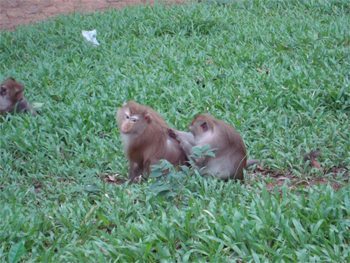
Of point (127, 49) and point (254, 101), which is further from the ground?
point (254, 101)

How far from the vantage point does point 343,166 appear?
701cm

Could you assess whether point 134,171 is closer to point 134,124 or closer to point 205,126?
point 134,124

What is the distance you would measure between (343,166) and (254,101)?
1988mm

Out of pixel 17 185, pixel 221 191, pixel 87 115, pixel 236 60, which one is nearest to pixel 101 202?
pixel 221 191

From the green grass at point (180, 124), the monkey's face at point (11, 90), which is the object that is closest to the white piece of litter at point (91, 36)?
the green grass at point (180, 124)

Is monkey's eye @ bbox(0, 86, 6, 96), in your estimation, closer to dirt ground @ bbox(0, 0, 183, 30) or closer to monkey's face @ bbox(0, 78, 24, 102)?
monkey's face @ bbox(0, 78, 24, 102)

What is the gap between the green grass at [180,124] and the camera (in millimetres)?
5246

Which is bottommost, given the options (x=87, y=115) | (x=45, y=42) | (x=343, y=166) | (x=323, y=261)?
(x=45, y=42)

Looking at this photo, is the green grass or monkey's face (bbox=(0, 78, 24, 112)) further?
monkey's face (bbox=(0, 78, 24, 112))

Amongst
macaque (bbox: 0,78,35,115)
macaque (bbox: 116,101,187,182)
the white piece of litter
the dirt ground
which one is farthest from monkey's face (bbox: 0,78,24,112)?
the dirt ground

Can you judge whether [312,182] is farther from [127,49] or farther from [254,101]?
[127,49]

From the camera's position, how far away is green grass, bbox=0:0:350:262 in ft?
17.2

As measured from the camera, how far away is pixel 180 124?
8266 millimetres

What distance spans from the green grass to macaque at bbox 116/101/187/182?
40cm
